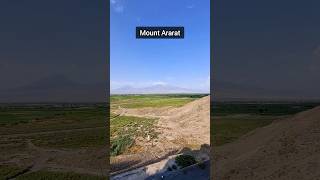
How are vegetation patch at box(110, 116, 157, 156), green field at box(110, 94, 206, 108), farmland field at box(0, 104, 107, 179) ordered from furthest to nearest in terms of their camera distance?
green field at box(110, 94, 206, 108)
vegetation patch at box(110, 116, 157, 156)
farmland field at box(0, 104, 107, 179)

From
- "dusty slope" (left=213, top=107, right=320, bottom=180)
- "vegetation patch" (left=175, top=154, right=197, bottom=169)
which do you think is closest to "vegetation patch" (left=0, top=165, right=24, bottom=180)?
"vegetation patch" (left=175, top=154, right=197, bottom=169)

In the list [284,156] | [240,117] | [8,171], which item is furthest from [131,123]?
[240,117]

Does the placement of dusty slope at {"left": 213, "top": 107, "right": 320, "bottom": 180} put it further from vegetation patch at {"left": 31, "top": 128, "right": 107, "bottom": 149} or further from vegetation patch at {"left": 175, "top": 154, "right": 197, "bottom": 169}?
vegetation patch at {"left": 31, "top": 128, "right": 107, "bottom": 149}

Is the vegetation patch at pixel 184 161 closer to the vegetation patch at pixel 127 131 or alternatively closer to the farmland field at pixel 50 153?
the farmland field at pixel 50 153

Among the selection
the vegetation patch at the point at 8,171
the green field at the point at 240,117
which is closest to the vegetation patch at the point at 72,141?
the vegetation patch at the point at 8,171

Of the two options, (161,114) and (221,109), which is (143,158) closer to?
(161,114)

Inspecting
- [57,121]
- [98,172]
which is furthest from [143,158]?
[57,121]
